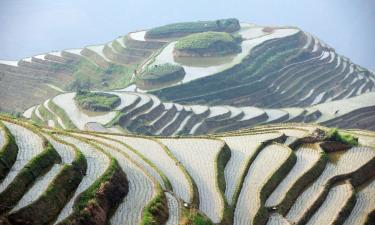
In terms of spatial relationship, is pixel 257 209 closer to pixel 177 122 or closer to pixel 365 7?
pixel 177 122

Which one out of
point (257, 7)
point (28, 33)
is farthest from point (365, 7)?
point (28, 33)

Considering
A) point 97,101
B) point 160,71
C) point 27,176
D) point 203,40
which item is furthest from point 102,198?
point 203,40

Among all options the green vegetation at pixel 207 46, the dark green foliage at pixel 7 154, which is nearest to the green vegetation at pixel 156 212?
the dark green foliage at pixel 7 154

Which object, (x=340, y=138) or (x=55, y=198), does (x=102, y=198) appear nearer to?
(x=55, y=198)

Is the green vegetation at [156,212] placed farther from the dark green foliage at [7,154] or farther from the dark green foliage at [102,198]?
the dark green foliage at [7,154]

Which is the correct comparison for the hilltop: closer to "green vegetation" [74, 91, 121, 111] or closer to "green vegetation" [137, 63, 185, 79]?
"green vegetation" [137, 63, 185, 79]

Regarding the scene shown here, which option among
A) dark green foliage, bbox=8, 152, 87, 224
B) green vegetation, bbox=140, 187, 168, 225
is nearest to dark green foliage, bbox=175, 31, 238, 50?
dark green foliage, bbox=8, 152, 87, 224
